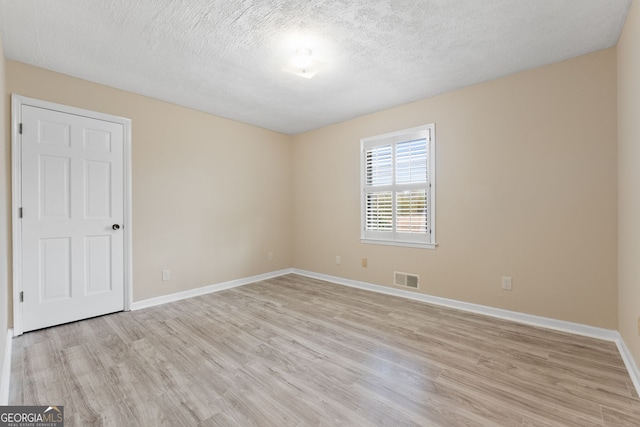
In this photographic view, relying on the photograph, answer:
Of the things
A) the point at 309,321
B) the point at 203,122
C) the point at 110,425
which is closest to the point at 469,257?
the point at 309,321

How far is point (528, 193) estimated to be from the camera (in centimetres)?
283

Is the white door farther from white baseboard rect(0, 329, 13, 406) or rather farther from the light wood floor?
white baseboard rect(0, 329, 13, 406)

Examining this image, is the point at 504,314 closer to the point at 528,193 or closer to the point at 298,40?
the point at 528,193

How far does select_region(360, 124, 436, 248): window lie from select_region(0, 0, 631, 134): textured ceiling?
2.31ft

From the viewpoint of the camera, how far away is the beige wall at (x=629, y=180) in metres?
1.87

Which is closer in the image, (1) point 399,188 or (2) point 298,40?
(2) point 298,40

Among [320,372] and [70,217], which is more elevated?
[70,217]

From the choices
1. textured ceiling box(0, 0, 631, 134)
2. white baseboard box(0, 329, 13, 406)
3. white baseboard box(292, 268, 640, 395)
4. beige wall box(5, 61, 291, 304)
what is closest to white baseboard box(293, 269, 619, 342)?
white baseboard box(292, 268, 640, 395)

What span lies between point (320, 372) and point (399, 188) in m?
2.61

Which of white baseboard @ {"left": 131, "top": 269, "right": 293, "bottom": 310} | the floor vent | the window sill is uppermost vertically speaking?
the window sill

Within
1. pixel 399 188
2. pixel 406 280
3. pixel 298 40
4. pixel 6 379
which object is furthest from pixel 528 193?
pixel 6 379

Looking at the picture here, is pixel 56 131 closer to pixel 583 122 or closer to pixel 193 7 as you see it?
pixel 193 7

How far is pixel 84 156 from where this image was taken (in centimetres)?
300

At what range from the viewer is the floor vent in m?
3.67
